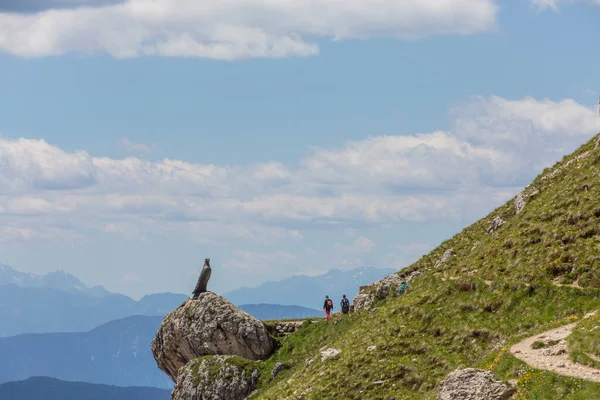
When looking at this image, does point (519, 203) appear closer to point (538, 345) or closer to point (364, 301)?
point (364, 301)

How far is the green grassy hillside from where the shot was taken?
160 ft

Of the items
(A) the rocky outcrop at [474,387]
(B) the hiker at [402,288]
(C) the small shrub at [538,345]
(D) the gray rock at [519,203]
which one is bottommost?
(A) the rocky outcrop at [474,387]

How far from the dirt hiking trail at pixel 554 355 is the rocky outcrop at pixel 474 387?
227cm

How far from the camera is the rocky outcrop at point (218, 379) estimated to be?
2879 inches

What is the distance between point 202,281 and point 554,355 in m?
51.3

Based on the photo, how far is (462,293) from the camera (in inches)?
2255

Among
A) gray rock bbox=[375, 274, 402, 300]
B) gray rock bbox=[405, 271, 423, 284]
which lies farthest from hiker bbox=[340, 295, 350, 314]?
gray rock bbox=[405, 271, 423, 284]

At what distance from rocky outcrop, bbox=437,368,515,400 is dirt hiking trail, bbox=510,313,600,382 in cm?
227

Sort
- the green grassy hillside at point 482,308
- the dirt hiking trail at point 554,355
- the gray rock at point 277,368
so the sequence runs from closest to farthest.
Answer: the dirt hiking trail at point 554,355
the green grassy hillside at point 482,308
the gray rock at point 277,368

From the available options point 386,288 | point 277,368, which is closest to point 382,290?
point 386,288

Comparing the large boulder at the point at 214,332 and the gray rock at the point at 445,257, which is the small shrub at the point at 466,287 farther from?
the large boulder at the point at 214,332

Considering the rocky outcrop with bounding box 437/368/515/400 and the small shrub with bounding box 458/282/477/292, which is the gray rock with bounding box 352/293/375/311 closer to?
the small shrub with bounding box 458/282/477/292

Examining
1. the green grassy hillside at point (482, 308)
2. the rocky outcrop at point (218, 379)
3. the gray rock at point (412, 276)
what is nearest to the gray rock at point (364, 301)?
the green grassy hillside at point (482, 308)

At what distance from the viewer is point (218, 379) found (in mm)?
74250
